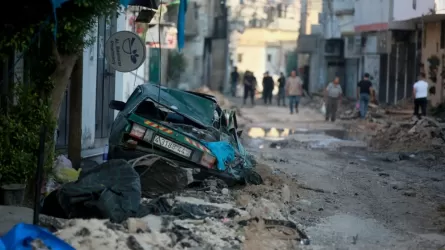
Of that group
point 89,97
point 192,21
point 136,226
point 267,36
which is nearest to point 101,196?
point 136,226

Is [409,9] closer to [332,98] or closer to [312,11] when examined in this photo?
[332,98]

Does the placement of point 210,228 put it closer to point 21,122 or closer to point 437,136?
point 21,122

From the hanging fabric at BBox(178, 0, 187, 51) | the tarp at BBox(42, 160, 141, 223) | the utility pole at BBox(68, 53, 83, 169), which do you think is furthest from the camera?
the utility pole at BBox(68, 53, 83, 169)

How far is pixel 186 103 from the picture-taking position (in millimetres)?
11633

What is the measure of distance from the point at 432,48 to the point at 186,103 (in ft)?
62.6

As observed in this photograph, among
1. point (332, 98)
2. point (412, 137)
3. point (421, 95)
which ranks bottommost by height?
point (412, 137)

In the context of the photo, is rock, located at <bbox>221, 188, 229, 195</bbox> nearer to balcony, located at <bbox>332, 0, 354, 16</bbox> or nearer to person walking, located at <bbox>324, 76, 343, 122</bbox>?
person walking, located at <bbox>324, 76, 343, 122</bbox>

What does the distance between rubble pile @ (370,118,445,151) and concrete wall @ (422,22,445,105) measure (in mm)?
8048

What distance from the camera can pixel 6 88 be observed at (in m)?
9.45

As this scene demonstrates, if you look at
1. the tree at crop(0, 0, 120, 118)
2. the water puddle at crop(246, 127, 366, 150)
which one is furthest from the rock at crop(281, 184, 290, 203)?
the water puddle at crop(246, 127, 366, 150)

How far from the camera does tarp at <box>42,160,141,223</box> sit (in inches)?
313

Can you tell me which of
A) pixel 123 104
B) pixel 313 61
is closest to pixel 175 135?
pixel 123 104

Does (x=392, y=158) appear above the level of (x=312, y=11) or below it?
below

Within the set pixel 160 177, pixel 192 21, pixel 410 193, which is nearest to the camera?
pixel 160 177
